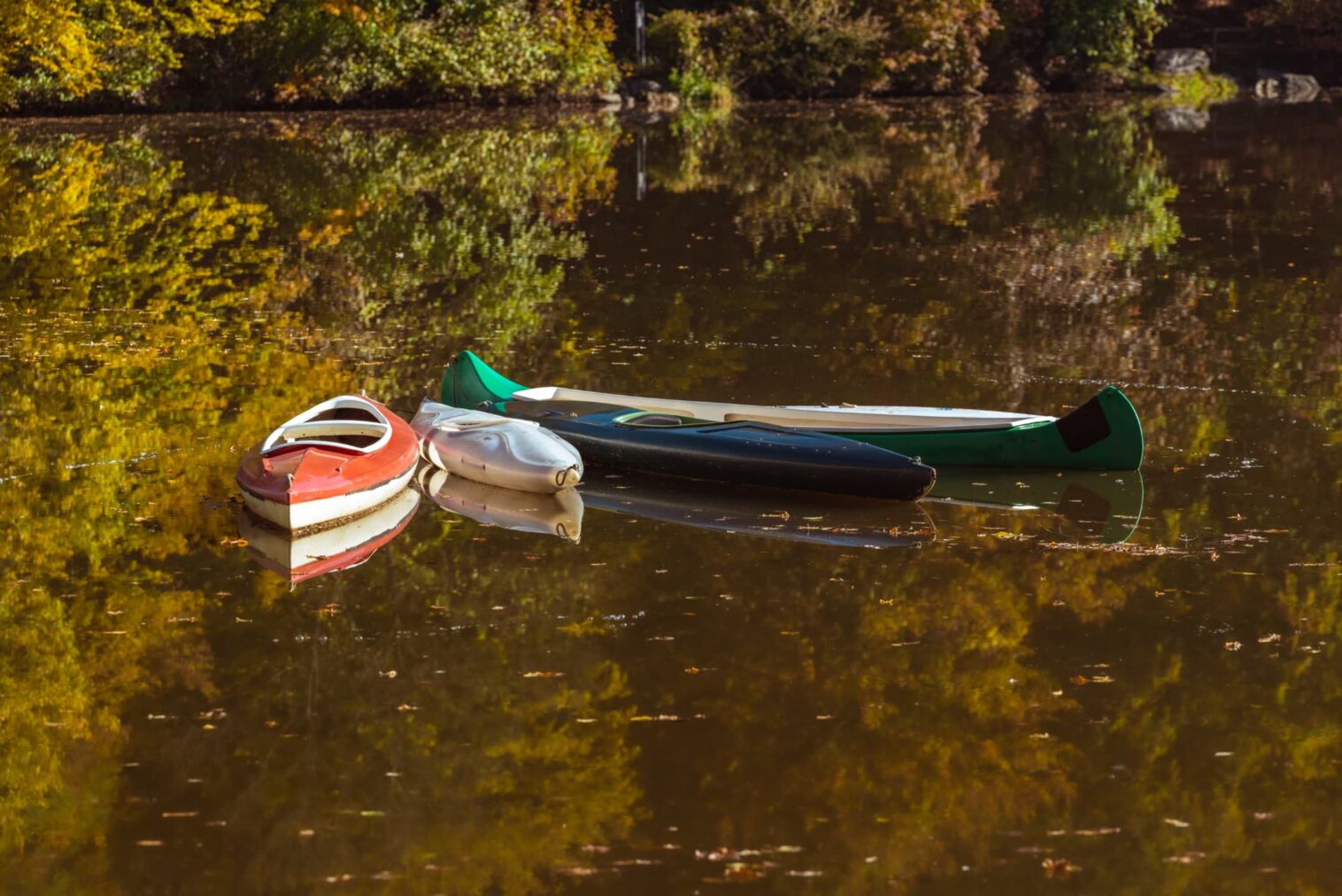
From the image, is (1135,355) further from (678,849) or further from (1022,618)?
(678,849)

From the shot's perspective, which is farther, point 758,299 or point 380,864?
point 758,299

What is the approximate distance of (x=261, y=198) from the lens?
74.3ft

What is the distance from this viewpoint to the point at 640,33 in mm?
43969

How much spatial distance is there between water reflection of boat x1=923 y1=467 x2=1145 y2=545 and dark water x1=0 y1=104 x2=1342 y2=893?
1.4 inches

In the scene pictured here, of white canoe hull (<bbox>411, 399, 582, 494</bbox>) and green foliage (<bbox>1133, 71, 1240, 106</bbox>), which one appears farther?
green foliage (<bbox>1133, 71, 1240, 106</bbox>)

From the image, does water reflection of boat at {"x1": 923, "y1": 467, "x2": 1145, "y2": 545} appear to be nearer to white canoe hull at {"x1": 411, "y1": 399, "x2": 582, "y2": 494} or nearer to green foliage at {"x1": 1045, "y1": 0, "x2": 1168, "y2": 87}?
white canoe hull at {"x1": 411, "y1": 399, "x2": 582, "y2": 494}

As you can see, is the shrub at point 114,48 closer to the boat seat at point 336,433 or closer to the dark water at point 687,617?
the dark water at point 687,617

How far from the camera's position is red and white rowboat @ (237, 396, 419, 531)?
8.82 m

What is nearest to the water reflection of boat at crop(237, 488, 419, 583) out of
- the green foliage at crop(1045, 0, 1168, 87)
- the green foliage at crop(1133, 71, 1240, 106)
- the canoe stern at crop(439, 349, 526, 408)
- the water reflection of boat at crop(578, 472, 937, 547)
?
the water reflection of boat at crop(578, 472, 937, 547)

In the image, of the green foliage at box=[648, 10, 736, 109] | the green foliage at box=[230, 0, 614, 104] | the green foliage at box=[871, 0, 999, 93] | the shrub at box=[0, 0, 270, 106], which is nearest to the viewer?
the shrub at box=[0, 0, 270, 106]

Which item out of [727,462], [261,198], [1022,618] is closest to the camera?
[1022,618]

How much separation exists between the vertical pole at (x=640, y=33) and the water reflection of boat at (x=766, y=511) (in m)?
35.2

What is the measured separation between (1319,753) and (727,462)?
406cm

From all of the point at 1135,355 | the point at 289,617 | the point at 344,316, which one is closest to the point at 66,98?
the point at 344,316
